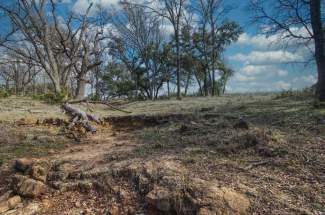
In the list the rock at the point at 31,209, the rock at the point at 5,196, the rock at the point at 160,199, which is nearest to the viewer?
the rock at the point at 160,199

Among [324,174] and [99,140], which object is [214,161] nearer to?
[324,174]

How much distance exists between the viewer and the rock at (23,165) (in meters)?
4.34

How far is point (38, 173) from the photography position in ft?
13.5

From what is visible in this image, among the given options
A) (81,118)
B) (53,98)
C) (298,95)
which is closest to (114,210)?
(81,118)

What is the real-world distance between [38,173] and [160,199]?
1.87 m

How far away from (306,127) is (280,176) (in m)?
2.07

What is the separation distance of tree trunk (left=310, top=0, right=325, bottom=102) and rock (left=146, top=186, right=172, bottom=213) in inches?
208

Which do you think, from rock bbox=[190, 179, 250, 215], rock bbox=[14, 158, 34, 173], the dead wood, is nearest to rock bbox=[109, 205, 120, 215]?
rock bbox=[190, 179, 250, 215]

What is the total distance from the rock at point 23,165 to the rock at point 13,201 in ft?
2.37

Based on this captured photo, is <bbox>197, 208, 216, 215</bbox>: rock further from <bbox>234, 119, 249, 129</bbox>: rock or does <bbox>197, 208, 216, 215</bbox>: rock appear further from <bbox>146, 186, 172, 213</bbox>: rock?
<bbox>234, 119, 249, 129</bbox>: rock

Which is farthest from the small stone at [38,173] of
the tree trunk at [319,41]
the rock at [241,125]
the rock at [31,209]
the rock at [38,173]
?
the tree trunk at [319,41]

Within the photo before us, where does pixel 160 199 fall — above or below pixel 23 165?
below

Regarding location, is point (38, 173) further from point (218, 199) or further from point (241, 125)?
point (241, 125)

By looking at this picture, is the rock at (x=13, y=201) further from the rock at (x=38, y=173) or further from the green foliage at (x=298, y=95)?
the green foliage at (x=298, y=95)
